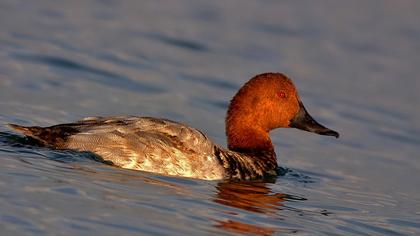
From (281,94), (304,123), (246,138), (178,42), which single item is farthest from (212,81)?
(246,138)

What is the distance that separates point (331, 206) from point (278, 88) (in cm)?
Result: 167

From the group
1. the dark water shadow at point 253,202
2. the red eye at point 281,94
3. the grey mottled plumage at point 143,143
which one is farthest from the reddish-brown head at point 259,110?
the grey mottled plumage at point 143,143

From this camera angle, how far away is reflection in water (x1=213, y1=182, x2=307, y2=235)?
865 cm

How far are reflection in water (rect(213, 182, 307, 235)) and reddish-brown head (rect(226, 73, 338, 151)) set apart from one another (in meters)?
0.68

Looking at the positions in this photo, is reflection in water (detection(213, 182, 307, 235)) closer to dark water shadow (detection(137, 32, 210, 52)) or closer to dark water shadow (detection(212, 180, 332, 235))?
dark water shadow (detection(212, 180, 332, 235))

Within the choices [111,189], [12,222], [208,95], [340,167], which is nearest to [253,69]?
[208,95]

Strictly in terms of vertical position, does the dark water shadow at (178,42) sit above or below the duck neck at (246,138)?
above

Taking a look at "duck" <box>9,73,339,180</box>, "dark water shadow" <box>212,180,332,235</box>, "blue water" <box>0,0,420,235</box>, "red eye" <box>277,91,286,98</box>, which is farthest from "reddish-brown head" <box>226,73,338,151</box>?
"dark water shadow" <box>212,180,332,235</box>

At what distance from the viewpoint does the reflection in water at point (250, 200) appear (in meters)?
8.65

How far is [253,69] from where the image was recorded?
16359 mm

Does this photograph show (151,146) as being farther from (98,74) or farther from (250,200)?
(98,74)

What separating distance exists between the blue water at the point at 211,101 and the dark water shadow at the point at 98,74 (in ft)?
0.10

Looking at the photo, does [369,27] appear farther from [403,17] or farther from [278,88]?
[278,88]

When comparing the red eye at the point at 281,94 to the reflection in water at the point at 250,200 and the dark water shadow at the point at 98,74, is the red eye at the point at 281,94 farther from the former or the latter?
the dark water shadow at the point at 98,74
